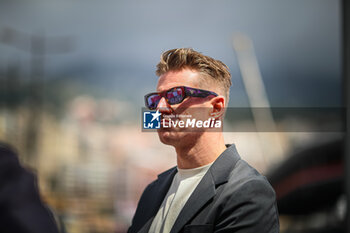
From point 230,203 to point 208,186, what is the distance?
0.09m

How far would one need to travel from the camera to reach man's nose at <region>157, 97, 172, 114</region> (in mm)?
1062

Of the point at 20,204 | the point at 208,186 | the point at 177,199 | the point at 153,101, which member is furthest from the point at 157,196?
the point at 20,204

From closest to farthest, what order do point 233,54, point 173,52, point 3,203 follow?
point 3,203
point 173,52
point 233,54

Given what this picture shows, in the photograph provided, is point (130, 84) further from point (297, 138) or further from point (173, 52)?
point (297, 138)

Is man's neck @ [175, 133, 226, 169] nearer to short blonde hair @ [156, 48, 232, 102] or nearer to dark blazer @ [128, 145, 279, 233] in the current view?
dark blazer @ [128, 145, 279, 233]

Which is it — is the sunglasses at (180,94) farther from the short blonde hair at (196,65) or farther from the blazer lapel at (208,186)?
the blazer lapel at (208,186)

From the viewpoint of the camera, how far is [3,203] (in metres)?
0.87

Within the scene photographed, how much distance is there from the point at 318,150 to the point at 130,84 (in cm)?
103

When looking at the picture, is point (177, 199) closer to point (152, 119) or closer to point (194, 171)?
point (194, 171)

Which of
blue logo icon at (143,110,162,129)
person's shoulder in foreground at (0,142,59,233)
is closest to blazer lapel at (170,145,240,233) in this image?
blue logo icon at (143,110,162,129)

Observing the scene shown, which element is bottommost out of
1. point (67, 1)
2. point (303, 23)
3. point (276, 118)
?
Answer: point (276, 118)

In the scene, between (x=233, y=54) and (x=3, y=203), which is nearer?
(x=3, y=203)

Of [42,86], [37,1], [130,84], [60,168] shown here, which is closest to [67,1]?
[37,1]

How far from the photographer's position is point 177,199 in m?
1.06
